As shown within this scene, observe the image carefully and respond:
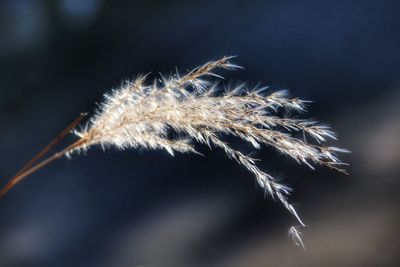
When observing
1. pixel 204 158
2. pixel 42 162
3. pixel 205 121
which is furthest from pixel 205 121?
pixel 204 158

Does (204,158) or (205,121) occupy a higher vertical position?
(204,158)

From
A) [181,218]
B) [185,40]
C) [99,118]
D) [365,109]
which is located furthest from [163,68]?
[99,118]

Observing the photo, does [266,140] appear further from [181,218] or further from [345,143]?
[181,218]

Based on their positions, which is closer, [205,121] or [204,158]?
[205,121]

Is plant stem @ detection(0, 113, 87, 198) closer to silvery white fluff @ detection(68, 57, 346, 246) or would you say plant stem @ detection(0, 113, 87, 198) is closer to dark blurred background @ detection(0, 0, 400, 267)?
silvery white fluff @ detection(68, 57, 346, 246)

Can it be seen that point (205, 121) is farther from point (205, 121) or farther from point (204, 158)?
point (204, 158)

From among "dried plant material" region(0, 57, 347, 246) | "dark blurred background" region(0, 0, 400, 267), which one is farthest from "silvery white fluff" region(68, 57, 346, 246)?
"dark blurred background" region(0, 0, 400, 267)

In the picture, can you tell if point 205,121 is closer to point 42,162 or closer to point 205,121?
point 205,121

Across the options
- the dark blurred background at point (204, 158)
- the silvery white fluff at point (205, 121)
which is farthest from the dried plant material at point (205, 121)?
the dark blurred background at point (204, 158)

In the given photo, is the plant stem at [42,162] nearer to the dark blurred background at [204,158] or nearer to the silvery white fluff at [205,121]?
the silvery white fluff at [205,121]
